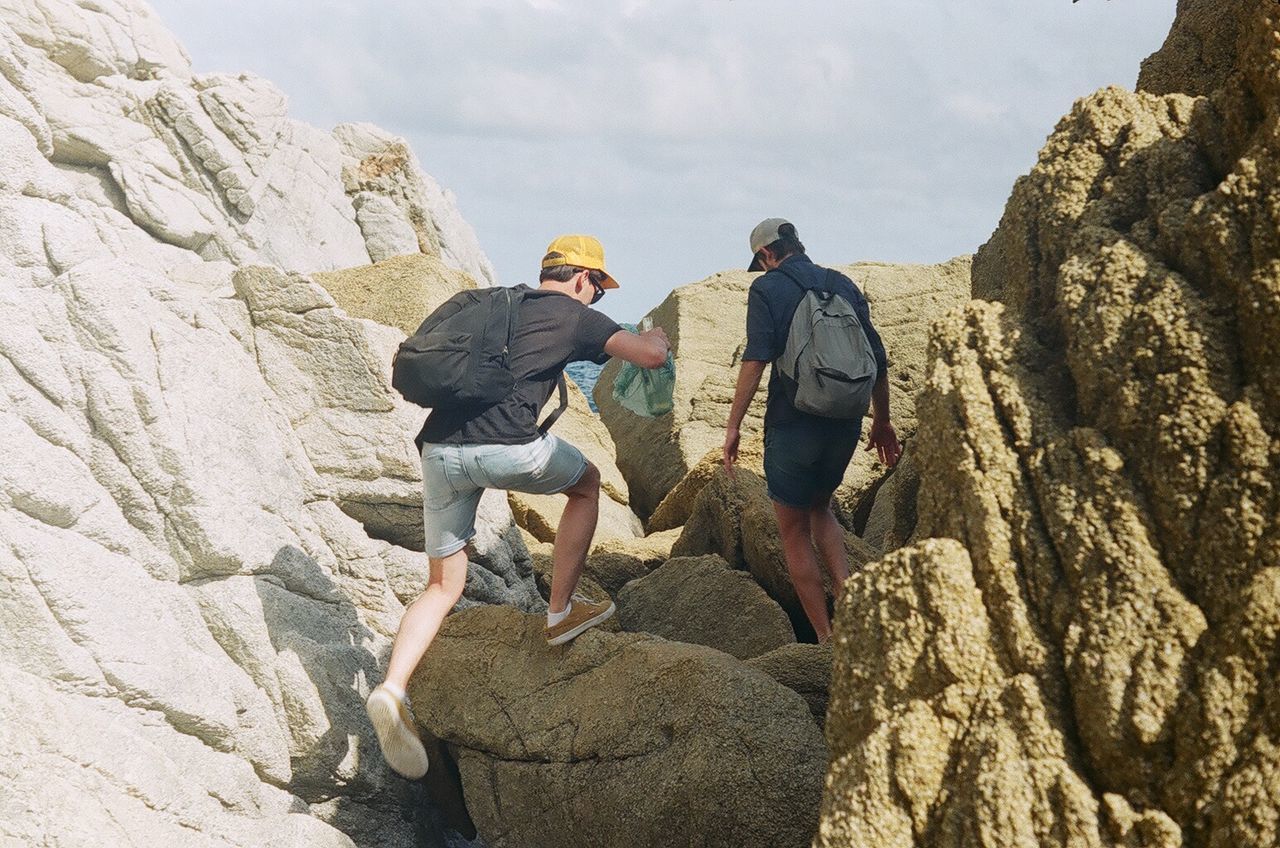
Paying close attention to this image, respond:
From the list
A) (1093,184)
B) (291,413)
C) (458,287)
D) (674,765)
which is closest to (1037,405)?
(1093,184)

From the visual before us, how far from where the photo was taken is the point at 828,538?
908 cm

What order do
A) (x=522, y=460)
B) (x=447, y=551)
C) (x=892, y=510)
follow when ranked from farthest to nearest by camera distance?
(x=892, y=510) → (x=447, y=551) → (x=522, y=460)

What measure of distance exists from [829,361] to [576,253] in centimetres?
181

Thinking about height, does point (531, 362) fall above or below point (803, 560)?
above

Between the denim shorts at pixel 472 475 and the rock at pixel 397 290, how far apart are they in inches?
252

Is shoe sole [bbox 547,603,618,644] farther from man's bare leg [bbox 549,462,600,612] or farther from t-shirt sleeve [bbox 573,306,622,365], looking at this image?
t-shirt sleeve [bbox 573,306,622,365]

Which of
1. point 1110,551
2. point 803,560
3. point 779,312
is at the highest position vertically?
point 779,312

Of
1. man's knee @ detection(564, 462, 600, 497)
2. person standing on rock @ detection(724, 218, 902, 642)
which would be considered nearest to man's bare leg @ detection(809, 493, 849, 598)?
person standing on rock @ detection(724, 218, 902, 642)

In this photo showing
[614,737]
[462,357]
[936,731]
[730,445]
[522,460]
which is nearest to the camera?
[936,731]

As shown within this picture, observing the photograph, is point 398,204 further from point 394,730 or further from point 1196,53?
point 1196,53

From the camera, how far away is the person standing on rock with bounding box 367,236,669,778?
305 inches

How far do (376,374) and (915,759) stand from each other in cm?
651

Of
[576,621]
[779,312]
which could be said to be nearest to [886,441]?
[779,312]

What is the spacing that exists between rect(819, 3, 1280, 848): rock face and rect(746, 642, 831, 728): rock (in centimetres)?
254
